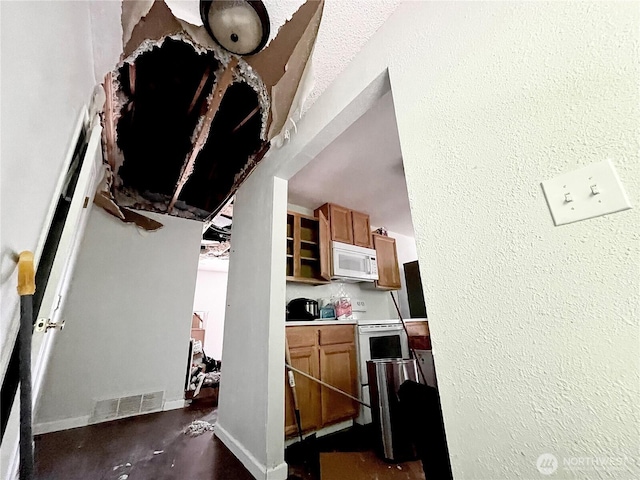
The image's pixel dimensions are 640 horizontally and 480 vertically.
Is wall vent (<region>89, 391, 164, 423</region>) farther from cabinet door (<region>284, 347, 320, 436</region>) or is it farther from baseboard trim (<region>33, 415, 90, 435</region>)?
cabinet door (<region>284, 347, 320, 436</region>)

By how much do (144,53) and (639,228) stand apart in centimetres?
198

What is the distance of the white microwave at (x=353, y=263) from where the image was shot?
2.61 metres

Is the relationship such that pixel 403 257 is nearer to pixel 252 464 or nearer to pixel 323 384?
pixel 323 384

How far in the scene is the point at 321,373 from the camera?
6.61 ft

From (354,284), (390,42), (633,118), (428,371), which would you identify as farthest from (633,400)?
(354,284)

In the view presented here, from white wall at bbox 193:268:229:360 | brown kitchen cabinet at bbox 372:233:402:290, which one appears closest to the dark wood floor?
brown kitchen cabinet at bbox 372:233:402:290

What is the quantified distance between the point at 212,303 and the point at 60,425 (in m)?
4.31

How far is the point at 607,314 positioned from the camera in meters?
0.48

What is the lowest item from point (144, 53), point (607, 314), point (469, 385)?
point (469, 385)

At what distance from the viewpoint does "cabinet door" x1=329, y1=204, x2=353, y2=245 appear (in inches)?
110

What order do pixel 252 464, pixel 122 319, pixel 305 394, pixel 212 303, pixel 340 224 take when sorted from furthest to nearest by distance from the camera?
1. pixel 212 303
2. pixel 340 224
3. pixel 122 319
4. pixel 305 394
5. pixel 252 464

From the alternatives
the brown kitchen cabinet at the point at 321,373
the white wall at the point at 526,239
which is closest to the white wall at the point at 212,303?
the brown kitchen cabinet at the point at 321,373

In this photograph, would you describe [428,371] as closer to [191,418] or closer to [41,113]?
[191,418]

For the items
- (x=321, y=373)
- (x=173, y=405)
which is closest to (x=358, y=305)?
(x=321, y=373)
